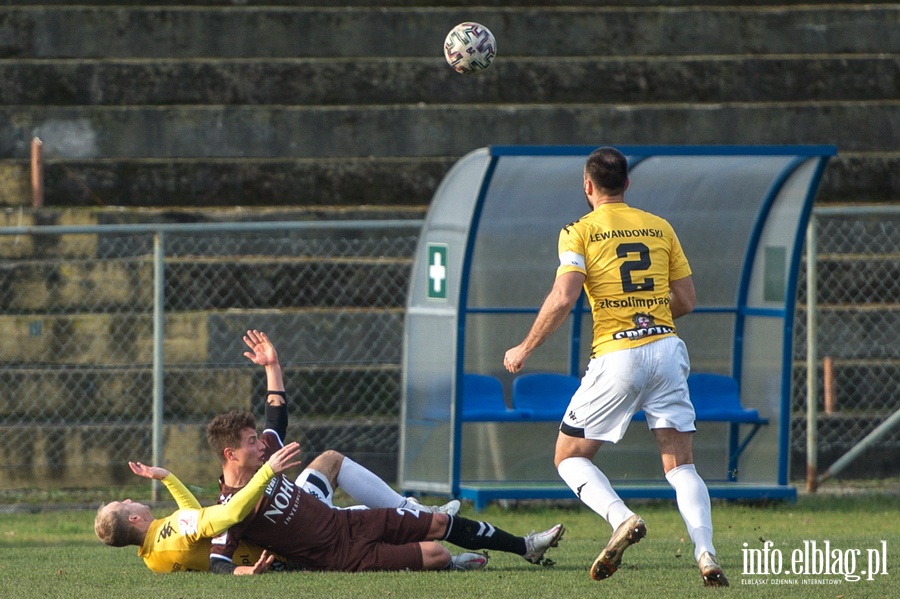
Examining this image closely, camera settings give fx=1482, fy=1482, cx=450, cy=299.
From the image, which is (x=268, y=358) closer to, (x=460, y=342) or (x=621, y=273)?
(x=621, y=273)

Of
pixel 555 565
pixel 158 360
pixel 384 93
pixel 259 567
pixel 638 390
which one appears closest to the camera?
pixel 638 390

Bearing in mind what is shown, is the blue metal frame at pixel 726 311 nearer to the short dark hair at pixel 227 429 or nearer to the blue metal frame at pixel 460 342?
the blue metal frame at pixel 460 342

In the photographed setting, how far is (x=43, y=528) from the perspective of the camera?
32.8ft

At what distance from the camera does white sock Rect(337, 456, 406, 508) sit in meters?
7.52

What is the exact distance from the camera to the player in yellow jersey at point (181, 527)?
→ 6.40m

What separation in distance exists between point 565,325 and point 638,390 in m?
4.85

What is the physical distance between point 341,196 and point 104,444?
144 inches

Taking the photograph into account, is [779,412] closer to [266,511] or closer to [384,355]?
[384,355]

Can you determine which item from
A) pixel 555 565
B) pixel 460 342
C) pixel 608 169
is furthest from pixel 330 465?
pixel 460 342

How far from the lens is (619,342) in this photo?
6488 millimetres

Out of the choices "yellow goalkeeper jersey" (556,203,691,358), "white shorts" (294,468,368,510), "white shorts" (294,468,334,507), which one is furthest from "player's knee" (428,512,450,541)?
"yellow goalkeeper jersey" (556,203,691,358)

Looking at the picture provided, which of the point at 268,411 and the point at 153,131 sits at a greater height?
the point at 153,131

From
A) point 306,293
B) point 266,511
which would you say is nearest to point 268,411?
point 266,511

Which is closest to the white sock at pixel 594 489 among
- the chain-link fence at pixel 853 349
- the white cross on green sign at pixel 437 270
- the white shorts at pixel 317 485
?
the white shorts at pixel 317 485
